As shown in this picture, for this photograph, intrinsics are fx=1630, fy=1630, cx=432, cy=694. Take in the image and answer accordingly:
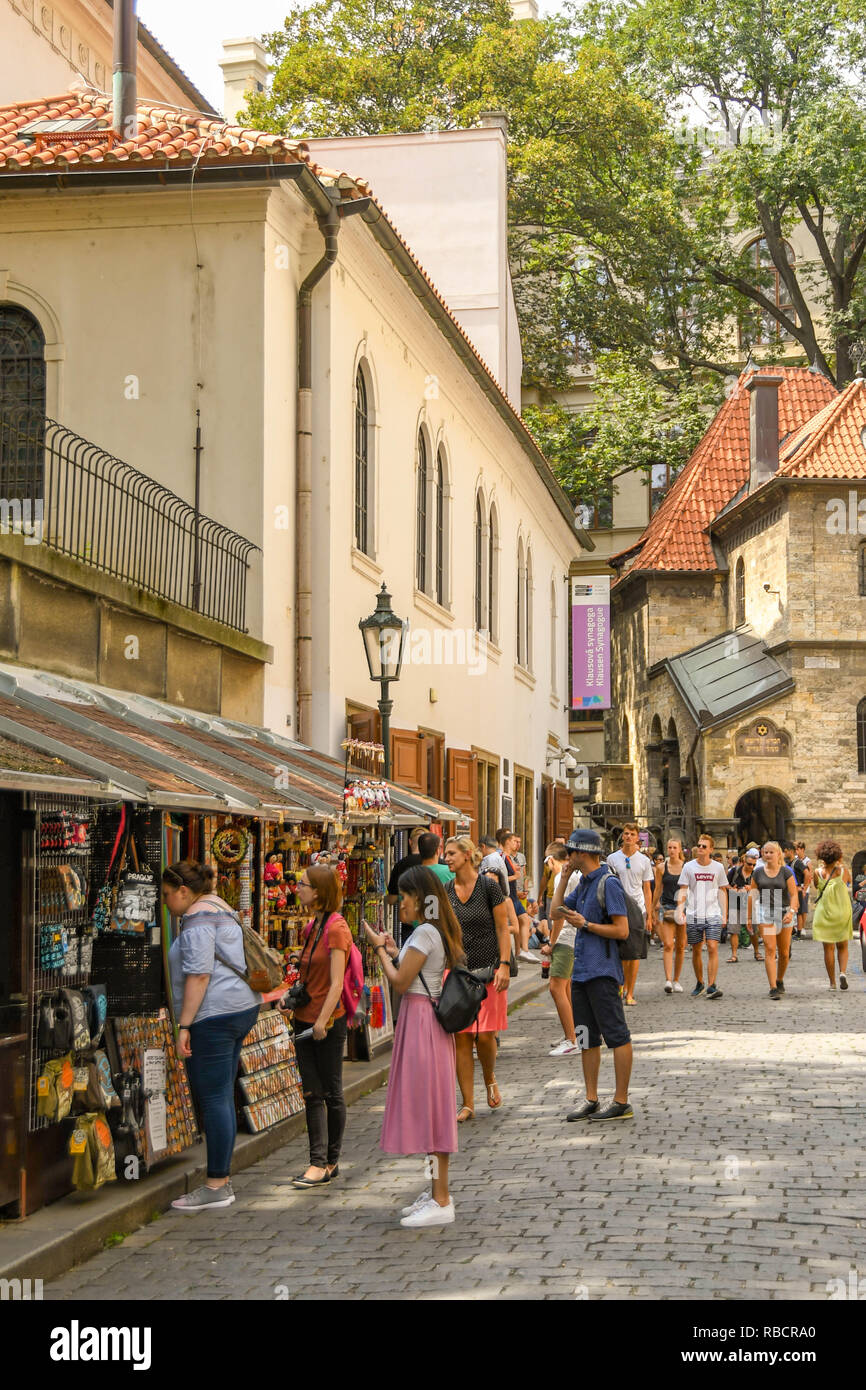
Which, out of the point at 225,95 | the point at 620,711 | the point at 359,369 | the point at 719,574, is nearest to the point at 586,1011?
the point at 359,369

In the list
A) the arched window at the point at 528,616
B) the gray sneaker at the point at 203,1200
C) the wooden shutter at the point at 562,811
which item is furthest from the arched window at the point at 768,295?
the gray sneaker at the point at 203,1200

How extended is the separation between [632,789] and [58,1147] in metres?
45.0

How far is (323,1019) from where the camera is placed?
8.41 m

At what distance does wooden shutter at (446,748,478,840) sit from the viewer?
21.7m

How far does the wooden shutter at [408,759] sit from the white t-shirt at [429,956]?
32.2 feet

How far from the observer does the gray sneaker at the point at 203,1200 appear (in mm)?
7816

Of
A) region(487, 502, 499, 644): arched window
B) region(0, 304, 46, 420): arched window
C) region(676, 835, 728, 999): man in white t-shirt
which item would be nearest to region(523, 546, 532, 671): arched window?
region(487, 502, 499, 644): arched window

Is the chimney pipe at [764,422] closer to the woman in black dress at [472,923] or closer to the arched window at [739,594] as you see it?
the arched window at [739,594]

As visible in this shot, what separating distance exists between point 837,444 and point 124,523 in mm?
33560

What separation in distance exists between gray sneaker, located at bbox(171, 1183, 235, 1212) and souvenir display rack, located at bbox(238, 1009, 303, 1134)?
1345 millimetres

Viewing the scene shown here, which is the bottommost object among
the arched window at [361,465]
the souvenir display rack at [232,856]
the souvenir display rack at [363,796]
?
the souvenir display rack at [232,856]

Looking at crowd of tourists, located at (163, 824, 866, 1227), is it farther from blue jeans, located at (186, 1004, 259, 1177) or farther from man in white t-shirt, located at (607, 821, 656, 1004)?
man in white t-shirt, located at (607, 821, 656, 1004)

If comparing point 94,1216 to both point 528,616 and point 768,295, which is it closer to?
point 528,616

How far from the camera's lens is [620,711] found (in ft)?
178
